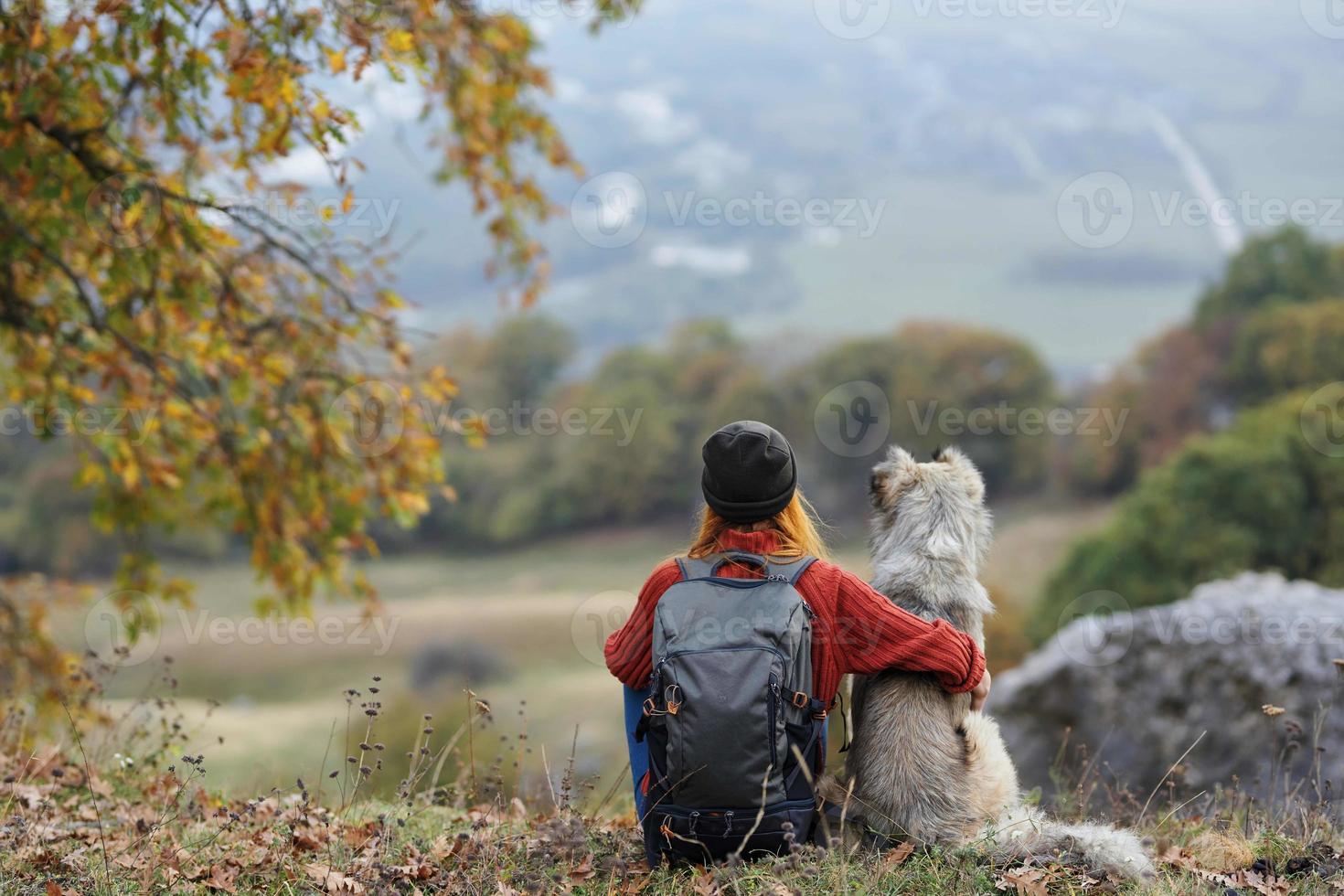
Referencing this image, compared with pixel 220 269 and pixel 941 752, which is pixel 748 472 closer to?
pixel 941 752

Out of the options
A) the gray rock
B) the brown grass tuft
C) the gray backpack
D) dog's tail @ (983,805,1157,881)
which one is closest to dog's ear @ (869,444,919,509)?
→ the gray backpack

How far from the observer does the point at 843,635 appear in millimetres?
3846

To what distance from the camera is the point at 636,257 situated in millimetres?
149875

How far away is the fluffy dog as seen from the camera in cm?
387

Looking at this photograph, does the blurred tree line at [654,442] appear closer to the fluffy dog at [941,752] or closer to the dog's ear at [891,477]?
the dog's ear at [891,477]

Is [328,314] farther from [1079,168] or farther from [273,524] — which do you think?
[1079,168]

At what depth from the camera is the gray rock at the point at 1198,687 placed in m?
8.26

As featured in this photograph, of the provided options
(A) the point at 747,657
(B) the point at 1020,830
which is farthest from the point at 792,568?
(B) the point at 1020,830

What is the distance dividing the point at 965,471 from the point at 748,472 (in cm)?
108

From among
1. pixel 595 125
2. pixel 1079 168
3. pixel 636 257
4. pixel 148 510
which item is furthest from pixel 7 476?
pixel 1079 168

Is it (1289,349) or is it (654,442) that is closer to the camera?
(1289,349)

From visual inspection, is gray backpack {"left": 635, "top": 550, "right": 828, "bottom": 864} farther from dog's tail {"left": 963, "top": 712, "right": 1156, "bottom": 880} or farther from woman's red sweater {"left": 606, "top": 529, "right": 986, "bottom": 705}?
dog's tail {"left": 963, "top": 712, "right": 1156, "bottom": 880}

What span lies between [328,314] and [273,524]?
62.8 inches

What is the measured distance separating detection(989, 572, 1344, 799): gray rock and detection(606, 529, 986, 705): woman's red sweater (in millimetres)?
4657
